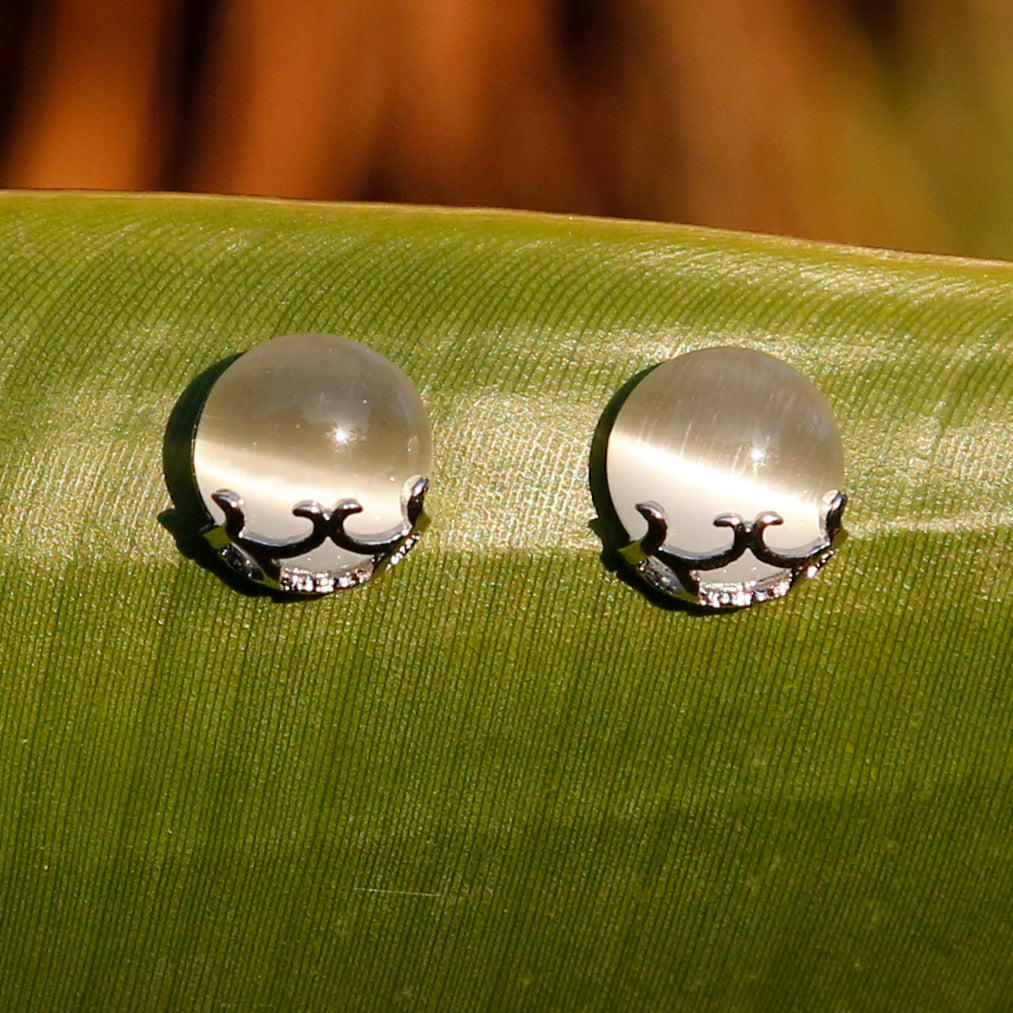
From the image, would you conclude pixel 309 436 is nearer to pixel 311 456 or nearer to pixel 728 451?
pixel 311 456

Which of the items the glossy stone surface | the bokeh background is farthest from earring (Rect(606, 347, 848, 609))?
the bokeh background

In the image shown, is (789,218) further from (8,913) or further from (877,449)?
Answer: (8,913)

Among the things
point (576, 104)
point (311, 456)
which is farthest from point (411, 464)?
point (576, 104)

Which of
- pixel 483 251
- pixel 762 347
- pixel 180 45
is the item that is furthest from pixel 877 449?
pixel 180 45

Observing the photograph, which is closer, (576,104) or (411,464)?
(411,464)

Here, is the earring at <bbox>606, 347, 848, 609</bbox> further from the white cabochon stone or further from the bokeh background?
the bokeh background

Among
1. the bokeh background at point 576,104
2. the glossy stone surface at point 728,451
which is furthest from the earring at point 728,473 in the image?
the bokeh background at point 576,104
